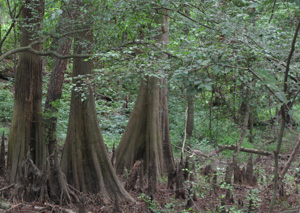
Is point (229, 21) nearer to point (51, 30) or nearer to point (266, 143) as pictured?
point (51, 30)

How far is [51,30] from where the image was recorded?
6590mm

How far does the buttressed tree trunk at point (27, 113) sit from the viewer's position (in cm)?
825

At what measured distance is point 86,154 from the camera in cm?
765

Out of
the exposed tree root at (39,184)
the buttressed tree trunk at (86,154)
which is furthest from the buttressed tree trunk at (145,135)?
the exposed tree root at (39,184)

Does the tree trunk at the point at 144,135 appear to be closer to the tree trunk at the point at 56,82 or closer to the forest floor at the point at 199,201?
the forest floor at the point at 199,201

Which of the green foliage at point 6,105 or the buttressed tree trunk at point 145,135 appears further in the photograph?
the green foliage at point 6,105

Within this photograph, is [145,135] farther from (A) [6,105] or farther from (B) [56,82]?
(A) [6,105]

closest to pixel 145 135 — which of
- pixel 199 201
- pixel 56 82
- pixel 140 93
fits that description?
pixel 140 93

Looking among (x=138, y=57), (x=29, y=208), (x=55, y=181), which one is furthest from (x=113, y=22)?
(x=29, y=208)

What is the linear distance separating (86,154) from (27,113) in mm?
1915

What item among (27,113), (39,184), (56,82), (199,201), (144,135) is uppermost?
(56,82)

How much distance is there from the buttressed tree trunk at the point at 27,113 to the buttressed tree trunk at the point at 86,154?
45.6 inches

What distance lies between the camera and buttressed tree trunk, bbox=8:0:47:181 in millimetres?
8250

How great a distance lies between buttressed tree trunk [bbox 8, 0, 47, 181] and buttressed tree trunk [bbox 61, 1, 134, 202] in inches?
45.6
